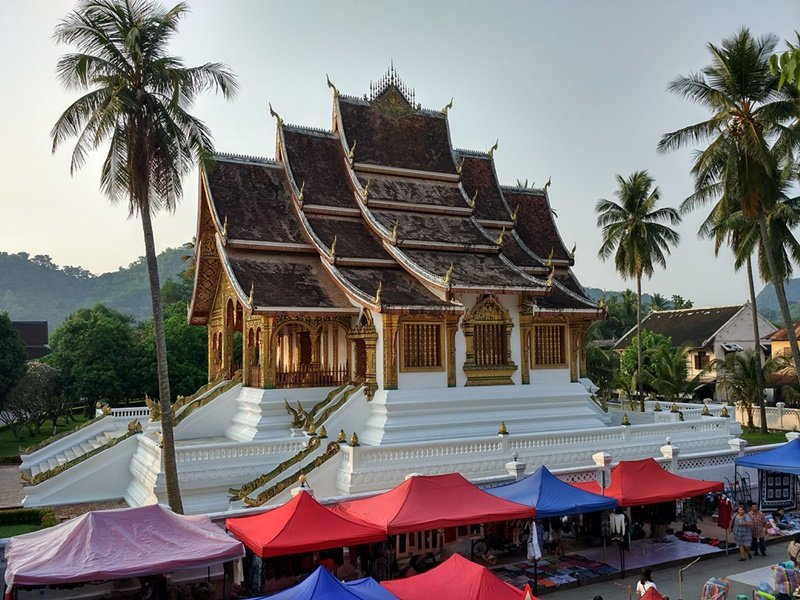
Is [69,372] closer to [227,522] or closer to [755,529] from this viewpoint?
[227,522]

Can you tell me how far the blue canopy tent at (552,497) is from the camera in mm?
11891

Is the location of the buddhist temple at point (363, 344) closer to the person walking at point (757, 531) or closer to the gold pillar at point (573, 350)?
the gold pillar at point (573, 350)

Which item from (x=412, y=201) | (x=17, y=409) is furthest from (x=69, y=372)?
(x=412, y=201)

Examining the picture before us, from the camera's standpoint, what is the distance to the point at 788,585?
1018cm

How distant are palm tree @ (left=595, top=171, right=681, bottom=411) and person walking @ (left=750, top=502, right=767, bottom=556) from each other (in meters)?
16.7

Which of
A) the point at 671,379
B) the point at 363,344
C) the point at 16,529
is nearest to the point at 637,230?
the point at 671,379

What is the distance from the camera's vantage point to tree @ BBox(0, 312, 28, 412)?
31.0 metres

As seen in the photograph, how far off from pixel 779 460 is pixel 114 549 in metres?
14.0

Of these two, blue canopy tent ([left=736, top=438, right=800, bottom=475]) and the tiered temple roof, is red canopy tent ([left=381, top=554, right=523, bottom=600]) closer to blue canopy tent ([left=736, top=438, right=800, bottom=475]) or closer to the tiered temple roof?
the tiered temple roof

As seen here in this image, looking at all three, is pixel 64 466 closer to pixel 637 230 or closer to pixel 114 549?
pixel 114 549

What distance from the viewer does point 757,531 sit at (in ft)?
42.9

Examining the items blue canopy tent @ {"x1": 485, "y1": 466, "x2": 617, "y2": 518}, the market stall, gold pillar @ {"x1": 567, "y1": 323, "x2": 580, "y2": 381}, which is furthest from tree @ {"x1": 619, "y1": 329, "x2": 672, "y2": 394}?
the market stall

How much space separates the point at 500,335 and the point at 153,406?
9.41 m

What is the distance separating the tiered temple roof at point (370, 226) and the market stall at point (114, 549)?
795cm
